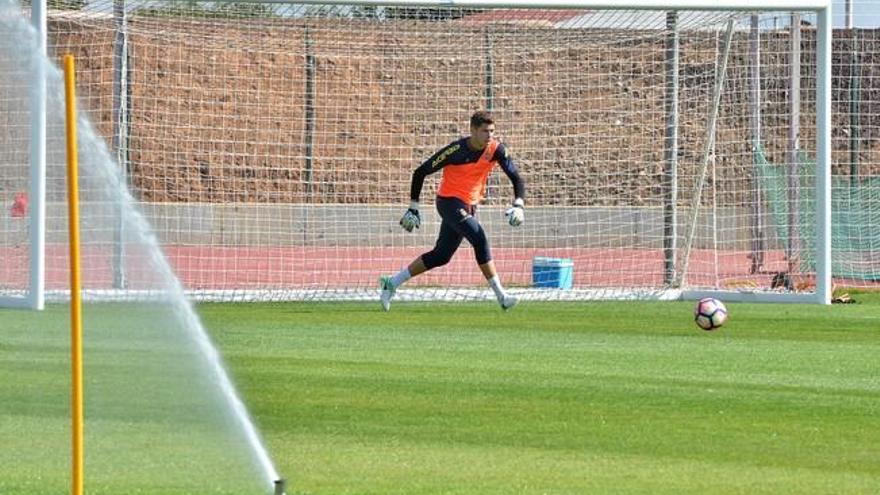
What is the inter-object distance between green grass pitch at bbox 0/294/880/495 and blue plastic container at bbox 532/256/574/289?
5.49 m

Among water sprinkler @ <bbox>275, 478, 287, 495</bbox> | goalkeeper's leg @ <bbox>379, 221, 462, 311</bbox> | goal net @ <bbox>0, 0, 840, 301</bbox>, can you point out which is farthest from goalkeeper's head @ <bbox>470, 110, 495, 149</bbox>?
water sprinkler @ <bbox>275, 478, 287, 495</bbox>

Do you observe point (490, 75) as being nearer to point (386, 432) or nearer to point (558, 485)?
point (386, 432)

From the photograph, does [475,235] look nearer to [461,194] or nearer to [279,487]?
[461,194]

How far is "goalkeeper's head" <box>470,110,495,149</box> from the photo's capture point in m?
18.5

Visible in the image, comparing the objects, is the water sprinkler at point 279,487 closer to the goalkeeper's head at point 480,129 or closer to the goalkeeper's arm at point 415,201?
the goalkeeper's arm at point 415,201

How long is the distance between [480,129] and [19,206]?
567cm

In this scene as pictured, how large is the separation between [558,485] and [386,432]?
175 cm

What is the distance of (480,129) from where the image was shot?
60.8 feet

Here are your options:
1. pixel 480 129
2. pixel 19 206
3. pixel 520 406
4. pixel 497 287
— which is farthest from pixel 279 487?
pixel 19 206

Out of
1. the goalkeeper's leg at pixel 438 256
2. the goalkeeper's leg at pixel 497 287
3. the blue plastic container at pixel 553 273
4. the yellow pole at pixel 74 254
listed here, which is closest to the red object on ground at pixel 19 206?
the goalkeeper's leg at pixel 438 256

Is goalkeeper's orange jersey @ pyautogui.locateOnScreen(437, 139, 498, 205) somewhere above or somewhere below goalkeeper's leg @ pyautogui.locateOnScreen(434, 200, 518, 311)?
above

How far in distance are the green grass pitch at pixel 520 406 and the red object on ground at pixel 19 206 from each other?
402 centimetres

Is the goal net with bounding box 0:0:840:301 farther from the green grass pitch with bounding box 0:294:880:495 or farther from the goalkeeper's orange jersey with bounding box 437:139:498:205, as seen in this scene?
the green grass pitch with bounding box 0:294:880:495

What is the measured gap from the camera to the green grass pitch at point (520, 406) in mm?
8055
